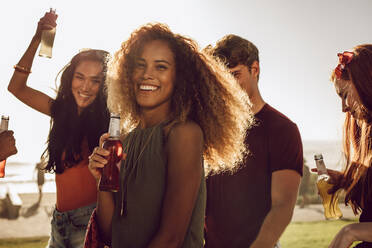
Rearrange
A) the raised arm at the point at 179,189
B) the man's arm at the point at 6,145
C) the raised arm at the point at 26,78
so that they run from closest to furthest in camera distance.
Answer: the raised arm at the point at 179,189 → the man's arm at the point at 6,145 → the raised arm at the point at 26,78

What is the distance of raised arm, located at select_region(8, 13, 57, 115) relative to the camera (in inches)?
135

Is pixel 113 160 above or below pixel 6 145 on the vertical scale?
above

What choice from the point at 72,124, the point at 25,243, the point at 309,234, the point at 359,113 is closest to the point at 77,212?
the point at 72,124

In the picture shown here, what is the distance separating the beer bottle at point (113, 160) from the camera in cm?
198

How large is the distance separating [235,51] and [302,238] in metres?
11.7

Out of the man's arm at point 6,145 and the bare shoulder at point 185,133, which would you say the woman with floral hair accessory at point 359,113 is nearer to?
the bare shoulder at point 185,133

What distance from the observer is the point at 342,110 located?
101 inches

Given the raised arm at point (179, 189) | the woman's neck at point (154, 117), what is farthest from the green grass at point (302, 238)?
the raised arm at point (179, 189)

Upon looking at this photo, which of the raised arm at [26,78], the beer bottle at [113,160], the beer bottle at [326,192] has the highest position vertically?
the raised arm at [26,78]

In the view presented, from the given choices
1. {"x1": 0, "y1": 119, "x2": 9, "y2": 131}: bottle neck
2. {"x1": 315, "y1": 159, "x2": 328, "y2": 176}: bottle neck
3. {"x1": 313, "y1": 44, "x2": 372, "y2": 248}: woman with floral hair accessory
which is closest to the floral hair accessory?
{"x1": 313, "y1": 44, "x2": 372, "y2": 248}: woman with floral hair accessory

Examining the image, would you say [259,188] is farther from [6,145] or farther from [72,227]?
[6,145]

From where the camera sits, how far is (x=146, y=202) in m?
→ 1.75

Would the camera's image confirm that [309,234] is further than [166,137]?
Yes

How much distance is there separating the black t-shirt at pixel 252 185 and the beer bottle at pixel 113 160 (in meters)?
0.75
